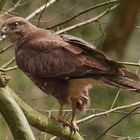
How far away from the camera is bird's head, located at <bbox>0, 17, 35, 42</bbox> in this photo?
13.2 ft

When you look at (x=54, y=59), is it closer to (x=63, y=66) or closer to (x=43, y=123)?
(x=63, y=66)

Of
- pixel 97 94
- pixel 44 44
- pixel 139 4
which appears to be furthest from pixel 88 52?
pixel 139 4

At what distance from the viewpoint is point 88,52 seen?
10.8ft

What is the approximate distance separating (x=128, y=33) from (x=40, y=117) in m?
2.58

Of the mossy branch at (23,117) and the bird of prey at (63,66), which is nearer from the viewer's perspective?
the mossy branch at (23,117)

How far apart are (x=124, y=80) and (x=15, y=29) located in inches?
59.6

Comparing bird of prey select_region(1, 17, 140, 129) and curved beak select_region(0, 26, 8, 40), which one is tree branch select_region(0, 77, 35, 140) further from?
curved beak select_region(0, 26, 8, 40)

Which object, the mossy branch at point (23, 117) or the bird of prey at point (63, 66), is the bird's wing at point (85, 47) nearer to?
the bird of prey at point (63, 66)

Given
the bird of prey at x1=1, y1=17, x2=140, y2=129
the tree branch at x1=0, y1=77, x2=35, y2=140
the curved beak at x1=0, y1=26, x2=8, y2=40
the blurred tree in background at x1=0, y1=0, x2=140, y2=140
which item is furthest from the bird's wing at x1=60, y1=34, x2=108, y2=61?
the tree branch at x1=0, y1=77, x2=35, y2=140

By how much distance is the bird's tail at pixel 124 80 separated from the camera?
2853 millimetres

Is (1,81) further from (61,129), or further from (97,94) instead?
(97,94)

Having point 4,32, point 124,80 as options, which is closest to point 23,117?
point 124,80

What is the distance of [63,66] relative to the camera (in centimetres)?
344

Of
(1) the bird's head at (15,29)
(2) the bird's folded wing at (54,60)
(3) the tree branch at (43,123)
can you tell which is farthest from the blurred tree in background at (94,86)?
(3) the tree branch at (43,123)
